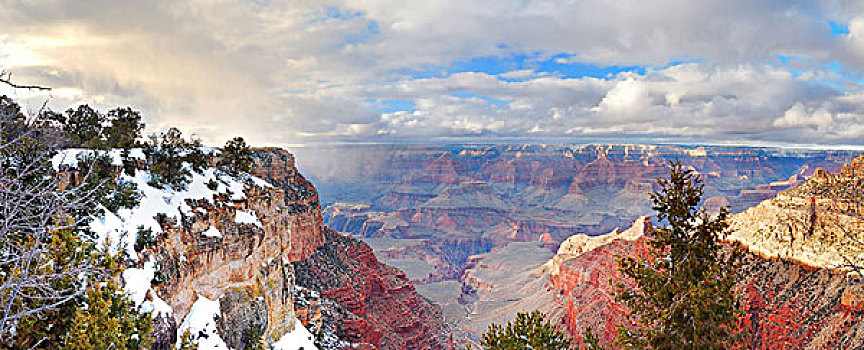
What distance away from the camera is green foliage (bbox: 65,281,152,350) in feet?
28.2

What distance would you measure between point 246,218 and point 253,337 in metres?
6.66

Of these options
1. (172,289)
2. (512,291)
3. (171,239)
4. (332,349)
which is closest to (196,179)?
(171,239)

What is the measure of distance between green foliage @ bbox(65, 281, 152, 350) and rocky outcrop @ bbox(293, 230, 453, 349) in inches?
1362

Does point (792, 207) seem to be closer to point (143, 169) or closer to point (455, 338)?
point (455, 338)

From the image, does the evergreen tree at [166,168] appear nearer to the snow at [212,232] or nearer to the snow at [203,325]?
the snow at [212,232]

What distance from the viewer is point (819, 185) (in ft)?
182

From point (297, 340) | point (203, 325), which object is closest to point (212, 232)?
point (203, 325)

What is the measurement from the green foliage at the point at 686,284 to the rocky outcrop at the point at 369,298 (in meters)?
35.2

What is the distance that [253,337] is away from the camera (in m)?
21.2

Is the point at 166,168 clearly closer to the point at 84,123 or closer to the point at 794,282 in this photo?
the point at 84,123

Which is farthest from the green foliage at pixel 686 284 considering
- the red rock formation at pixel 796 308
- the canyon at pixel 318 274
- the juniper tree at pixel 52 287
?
the red rock formation at pixel 796 308

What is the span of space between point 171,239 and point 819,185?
68.7 m

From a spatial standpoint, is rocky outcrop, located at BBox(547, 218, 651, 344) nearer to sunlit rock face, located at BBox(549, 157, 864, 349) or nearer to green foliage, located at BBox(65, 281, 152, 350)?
sunlit rock face, located at BBox(549, 157, 864, 349)

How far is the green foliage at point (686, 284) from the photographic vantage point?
465 inches
